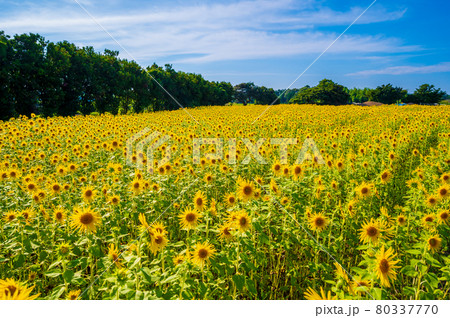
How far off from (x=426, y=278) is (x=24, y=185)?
561cm

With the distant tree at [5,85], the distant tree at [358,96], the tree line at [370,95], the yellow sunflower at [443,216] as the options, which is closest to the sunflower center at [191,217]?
the yellow sunflower at [443,216]

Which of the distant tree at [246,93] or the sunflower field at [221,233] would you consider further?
the distant tree at [246,93]

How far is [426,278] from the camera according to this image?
236 centimetres

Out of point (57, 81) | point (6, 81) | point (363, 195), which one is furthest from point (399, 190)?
point (57, 81)

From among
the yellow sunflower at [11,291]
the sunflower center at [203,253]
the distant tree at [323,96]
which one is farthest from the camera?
the distant tree at [323,96]

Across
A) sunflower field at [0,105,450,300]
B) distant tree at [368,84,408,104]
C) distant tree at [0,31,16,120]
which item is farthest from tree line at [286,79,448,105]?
sunflower field at [0,105,450,300]

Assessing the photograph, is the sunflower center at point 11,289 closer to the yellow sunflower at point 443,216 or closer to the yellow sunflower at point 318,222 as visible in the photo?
the yellow sunflower at point 318,222

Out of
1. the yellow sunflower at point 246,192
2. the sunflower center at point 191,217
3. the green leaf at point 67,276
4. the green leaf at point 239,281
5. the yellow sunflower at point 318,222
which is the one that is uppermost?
the yellow sunflower at point 246,192

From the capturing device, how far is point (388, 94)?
3228 inches

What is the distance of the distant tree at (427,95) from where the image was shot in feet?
257

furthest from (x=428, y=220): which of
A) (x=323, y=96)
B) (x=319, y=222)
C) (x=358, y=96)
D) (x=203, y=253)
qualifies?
(x=358, y=96)

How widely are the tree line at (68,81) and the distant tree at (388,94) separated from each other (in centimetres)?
6895

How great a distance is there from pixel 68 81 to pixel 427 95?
301 ft
